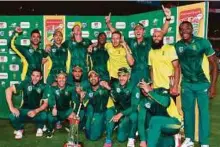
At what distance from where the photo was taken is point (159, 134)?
202 inches

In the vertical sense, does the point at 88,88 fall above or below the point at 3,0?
below

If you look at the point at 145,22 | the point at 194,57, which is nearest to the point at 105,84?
the point at 145,22

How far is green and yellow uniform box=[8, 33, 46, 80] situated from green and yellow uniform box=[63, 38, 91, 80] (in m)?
0.45

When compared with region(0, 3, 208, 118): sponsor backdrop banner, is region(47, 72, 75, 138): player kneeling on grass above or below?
below

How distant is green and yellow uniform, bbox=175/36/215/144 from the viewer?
18.3 ft

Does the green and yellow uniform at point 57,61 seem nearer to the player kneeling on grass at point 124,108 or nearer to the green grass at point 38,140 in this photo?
the green grass at point 38,140

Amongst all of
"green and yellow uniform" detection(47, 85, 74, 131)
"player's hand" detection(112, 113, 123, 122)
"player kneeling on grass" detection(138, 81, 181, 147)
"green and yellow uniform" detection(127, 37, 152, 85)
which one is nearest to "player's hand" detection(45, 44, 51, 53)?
"green and yellow uniform" detection(47, 85, 74, 131)

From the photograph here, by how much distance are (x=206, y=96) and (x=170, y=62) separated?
2.21 feet

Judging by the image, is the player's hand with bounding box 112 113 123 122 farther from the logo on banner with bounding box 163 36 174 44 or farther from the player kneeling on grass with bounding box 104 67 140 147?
the logo on banner with bounding box 163 36 174 44

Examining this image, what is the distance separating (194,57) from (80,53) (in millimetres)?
2110

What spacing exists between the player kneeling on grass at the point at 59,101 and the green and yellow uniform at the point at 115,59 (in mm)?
741

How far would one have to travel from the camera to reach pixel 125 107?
6.14 metres

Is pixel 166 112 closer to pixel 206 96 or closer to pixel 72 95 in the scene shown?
pixel 206 96

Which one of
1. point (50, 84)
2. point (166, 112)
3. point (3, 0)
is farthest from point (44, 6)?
point (166, 112)
